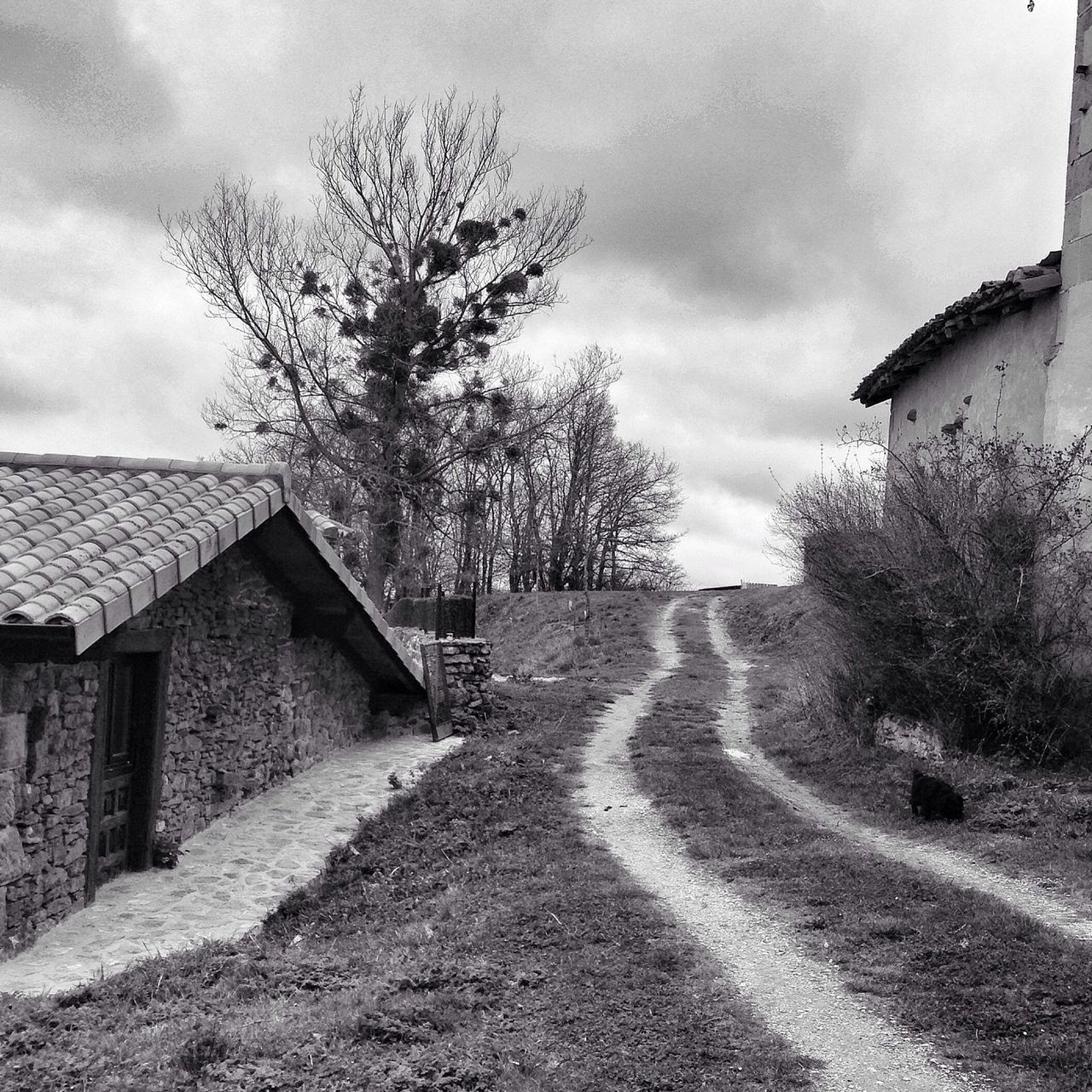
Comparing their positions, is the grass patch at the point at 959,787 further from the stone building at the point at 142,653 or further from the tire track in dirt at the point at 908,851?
the stone building at the point at 142,653

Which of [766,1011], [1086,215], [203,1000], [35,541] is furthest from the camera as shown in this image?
[1086,215]

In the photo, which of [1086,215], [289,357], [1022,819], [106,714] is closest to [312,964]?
[106,714]

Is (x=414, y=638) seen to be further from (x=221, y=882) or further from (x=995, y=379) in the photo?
(x=995, y=379)

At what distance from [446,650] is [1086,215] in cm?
1052

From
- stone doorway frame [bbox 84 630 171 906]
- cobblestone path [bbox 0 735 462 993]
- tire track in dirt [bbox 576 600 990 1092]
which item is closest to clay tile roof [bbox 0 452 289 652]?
stone doorway frame [bbox 84 630 171 906]

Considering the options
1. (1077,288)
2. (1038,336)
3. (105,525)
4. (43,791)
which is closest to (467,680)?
(105,525)

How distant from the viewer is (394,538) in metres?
20.5

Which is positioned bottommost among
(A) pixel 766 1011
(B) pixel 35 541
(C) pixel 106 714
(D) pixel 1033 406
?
(A) pixel 766 1011

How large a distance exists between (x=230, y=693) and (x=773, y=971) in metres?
6.59

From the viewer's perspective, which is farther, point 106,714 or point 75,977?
point 106,714

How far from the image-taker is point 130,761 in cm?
859

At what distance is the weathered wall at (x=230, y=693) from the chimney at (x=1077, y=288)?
9.62m

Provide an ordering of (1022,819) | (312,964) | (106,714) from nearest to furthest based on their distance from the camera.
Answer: (312,964) → (106,714) → (1022,819)

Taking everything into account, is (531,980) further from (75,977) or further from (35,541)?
(35,541)
